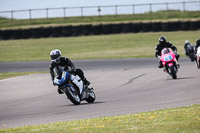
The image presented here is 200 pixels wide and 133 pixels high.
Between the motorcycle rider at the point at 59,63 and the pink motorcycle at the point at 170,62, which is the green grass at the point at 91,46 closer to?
the pink motorcycle at the point at 170,62

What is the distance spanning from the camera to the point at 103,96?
44.5 ft

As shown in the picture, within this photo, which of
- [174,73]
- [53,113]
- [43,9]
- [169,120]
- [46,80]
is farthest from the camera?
[43,9]

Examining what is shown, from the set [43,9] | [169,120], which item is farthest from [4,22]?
[169,120]

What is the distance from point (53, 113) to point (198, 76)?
787 centimetres

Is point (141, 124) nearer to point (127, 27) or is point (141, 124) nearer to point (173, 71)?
point (173, 71)

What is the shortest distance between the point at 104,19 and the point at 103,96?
3665 centimetres

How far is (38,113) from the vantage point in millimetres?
10789

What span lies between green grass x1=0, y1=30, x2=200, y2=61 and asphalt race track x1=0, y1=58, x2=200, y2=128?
13870 mm

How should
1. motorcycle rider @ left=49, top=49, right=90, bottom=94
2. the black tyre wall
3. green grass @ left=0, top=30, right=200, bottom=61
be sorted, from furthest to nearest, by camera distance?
the black tyre wall → green grass @ left=0, top=30, right=200, bottom=61 → motorcycle rider @ left=49, top=49, right=90, bottom=94

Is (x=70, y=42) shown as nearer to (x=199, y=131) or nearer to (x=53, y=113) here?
(x=53, y=113)

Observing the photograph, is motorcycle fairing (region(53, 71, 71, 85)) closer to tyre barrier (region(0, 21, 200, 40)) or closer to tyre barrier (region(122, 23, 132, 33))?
tyre barrier (region(0, 21, 200, 40))

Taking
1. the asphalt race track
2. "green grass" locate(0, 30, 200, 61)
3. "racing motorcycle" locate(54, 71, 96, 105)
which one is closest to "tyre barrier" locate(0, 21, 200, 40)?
"green grass" locate(0, 30, 200, 61)

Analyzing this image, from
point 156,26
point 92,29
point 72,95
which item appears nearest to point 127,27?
point 156,26

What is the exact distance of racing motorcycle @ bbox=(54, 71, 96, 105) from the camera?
1167cm
